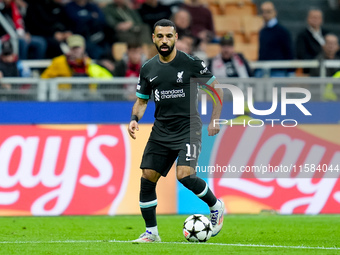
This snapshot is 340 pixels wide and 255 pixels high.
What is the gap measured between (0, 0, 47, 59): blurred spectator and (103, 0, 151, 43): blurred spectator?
63.4 inches

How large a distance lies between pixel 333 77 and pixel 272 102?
3.72ft

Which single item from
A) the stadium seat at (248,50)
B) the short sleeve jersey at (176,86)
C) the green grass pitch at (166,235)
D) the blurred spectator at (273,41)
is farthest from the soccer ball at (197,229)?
the stadium seat at (248,50)

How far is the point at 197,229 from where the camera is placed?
914 centimetres

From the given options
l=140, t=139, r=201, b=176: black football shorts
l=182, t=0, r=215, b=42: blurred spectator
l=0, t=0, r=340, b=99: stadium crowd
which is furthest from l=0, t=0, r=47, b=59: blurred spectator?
l=140, t=139, r=201, b=176: black football shorts

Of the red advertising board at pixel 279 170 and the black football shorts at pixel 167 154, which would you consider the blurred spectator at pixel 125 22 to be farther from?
the black football shorts at pixel 167 154

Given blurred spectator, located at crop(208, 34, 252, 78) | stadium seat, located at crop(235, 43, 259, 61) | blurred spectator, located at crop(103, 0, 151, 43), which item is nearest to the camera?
blurred spectator, located at crop(208, 34, 252, 78)

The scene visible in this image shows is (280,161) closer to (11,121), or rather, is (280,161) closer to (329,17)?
(11,121)

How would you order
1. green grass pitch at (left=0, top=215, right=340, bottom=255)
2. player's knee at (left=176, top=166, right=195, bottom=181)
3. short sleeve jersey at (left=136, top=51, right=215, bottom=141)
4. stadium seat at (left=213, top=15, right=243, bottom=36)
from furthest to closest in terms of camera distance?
stadium seat at (left=213, top=15, right=243, bottom=36) → short sleeve jersey at (left=136, top=51, right=215, bottom=141) → player's knee at (left=176, top=166, right=195, bottom=181) → green grass pitch at (left=0, top=215, right=340, bottom=255)

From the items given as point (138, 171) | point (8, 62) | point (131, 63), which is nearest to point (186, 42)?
point (131, 63)

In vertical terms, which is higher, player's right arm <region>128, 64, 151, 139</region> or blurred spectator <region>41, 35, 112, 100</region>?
player's right arm <region>128, 64, 151, 139</region>

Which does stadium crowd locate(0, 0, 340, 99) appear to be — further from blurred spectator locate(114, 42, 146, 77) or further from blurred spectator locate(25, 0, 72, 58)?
blurred spectator locate(114, 42, 146, 77)

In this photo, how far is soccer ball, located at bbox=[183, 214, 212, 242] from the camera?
913 cm

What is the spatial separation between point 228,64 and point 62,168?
12.7 feet

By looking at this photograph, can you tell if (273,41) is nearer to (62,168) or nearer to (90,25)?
(90,25)
